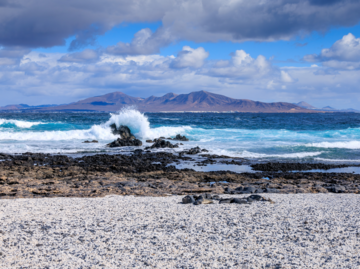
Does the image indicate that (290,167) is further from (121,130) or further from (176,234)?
(121,130)

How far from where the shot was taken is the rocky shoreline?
8970mm

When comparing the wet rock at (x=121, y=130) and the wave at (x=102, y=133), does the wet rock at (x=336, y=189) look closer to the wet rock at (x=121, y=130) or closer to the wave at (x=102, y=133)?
the wave at (x=102, y=133)

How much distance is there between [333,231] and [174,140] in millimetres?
22429

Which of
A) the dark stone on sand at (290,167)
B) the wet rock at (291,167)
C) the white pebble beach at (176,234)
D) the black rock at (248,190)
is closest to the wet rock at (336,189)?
the white pebble beach at (176,234)

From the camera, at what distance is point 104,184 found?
9812 millimetres

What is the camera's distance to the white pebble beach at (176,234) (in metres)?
4.45

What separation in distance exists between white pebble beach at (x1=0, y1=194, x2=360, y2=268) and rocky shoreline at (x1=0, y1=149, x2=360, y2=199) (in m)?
1.30

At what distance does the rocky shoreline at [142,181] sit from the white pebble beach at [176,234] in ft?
4.26

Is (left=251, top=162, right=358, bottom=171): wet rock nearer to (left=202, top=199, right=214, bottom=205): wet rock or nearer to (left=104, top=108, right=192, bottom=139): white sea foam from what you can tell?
(left=202, top=199, right=214, bottom=205): wet rock

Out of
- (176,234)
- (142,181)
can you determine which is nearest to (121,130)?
(142,181)

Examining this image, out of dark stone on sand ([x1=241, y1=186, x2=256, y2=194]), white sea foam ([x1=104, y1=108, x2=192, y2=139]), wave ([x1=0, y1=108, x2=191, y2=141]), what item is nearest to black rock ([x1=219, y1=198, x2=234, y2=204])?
dark stone on sand ([x1=241, y1=186, x2=256, y2=194])

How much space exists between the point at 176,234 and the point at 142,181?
5416 millimetres

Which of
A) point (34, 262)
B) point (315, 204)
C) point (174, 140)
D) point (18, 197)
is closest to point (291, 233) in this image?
point (315, 204)

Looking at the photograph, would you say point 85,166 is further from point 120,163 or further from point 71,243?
point 71,243
